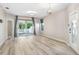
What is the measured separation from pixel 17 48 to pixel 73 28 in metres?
1.40

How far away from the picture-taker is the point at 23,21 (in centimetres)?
301

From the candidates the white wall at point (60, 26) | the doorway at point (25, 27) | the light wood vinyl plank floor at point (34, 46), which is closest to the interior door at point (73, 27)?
the white wall at point (60, 26)

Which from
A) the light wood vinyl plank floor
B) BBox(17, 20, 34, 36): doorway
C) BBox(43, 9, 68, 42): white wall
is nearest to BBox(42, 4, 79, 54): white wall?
BBox(43, 9, 68, 42): white wall

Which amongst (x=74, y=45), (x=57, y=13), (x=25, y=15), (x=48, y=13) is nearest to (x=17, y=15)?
(x=25, y=15)

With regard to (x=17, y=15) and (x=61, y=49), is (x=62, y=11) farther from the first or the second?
(x=17, y=15)

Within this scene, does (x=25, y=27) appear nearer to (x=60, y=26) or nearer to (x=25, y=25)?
(x=25, y=25)

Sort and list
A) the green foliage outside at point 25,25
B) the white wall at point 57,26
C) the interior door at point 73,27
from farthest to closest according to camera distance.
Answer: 1. the green foliage outside at point 25,25
2. the white wall at point 57,26
3. the interior door at point 73,27

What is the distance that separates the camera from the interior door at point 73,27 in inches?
93.2

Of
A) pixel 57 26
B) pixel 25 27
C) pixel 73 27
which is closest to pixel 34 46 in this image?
pixel 25 27

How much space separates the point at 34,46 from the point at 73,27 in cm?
107

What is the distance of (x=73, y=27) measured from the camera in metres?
2.44

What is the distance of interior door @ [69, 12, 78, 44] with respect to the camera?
2367mm

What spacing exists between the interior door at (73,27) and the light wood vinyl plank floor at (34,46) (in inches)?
9.0

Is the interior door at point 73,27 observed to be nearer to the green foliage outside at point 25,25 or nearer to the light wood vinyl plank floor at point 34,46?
the light wood vinyl plank floor at point 34,46
